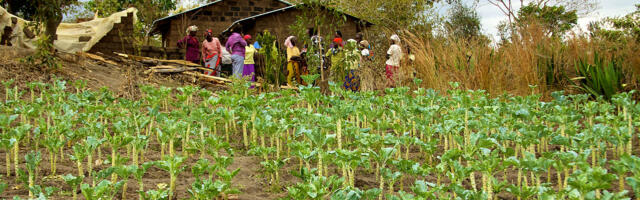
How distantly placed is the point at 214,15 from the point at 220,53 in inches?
266

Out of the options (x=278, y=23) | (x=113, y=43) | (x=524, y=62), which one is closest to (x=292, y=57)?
(x=278, y=23)

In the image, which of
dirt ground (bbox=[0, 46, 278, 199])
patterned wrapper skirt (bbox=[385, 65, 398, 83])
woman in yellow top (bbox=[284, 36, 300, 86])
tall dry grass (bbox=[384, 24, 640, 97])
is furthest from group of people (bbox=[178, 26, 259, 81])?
tall dry grass (bbox=[384, 24, 640, 97])

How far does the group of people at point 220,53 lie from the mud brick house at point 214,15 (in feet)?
16.7

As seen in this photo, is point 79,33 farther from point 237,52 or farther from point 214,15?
point 237,52

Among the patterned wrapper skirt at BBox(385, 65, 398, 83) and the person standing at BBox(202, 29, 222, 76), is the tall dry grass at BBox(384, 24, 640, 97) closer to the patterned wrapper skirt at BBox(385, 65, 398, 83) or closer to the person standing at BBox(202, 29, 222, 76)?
the patterned wrapper skirt at BBox(385, 65, 398, 83)

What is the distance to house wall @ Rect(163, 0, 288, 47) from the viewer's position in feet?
61.9

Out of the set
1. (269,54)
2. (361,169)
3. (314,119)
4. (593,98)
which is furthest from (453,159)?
(269,54)

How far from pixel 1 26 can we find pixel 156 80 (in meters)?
5.39

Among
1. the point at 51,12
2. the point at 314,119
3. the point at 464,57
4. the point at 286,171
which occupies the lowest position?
the point at 286,171

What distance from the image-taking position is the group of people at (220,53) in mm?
12219

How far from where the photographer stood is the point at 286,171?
13.3 feet

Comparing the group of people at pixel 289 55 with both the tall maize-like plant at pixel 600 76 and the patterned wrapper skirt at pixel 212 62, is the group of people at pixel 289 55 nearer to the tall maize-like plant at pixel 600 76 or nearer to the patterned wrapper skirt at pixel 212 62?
the patterned wrapper skirt at pixel 212 62

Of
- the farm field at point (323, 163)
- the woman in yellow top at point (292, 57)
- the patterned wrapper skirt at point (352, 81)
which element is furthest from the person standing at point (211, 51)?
the farm field at point (323, 163)

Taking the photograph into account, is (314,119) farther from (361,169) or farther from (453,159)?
(453,159)
